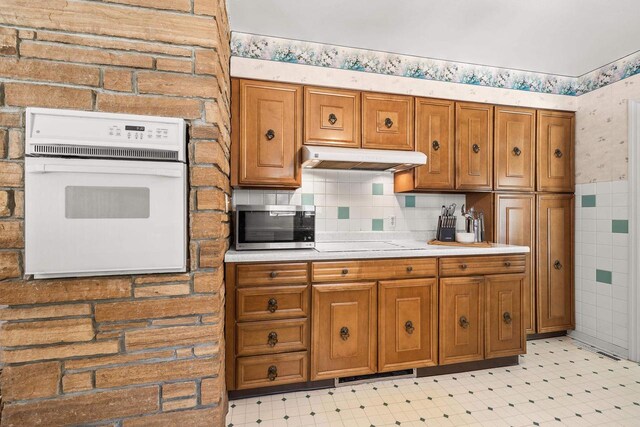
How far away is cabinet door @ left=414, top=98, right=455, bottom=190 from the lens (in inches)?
102

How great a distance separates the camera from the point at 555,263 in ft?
9.57

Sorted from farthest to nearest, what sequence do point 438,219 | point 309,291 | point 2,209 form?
point 438,219 < point 309,291 < point 2,209

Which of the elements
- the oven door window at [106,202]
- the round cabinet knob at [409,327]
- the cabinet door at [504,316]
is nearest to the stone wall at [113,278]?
the oven door window at [106,202]

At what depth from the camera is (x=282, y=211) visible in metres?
2.24

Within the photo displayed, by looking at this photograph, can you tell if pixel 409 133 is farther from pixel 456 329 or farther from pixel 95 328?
pixel 95 328

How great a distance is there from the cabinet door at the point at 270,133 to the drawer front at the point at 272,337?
1016 millimetres

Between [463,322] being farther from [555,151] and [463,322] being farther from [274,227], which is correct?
[555,151]

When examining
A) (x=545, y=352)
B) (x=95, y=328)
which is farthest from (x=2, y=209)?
(x=545, y=352)

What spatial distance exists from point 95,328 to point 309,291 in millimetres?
1168

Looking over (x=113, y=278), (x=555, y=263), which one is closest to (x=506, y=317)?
(x=555, y=263)

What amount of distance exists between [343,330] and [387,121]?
1674 millimetres

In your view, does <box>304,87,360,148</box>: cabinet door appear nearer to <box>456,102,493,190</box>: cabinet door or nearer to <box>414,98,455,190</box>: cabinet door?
<box>414,98,455,190</box>: cabinet door

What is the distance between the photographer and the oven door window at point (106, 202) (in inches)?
50.4

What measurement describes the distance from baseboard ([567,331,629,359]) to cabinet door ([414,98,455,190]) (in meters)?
1.93
